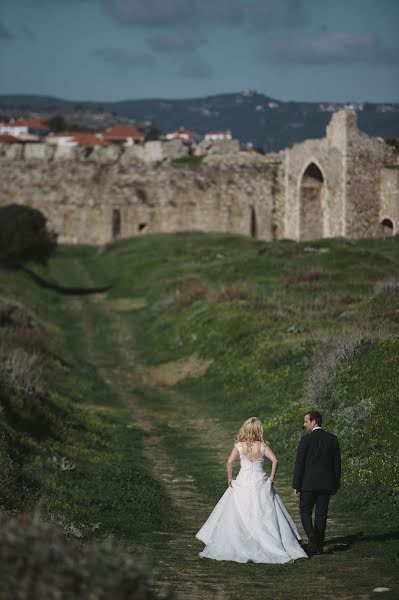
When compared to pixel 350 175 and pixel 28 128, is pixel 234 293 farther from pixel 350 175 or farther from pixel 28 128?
pixel 28 128

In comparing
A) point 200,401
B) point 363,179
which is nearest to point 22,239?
point 363,179

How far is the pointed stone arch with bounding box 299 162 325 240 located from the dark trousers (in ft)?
122

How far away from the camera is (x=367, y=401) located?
13.2 m

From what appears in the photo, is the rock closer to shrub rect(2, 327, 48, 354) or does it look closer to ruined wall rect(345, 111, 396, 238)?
shrub rect(2, 327, 48, 354)

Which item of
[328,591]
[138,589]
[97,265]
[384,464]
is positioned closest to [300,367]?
[384,464]

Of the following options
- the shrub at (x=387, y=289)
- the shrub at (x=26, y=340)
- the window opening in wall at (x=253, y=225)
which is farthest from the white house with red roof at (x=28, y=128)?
the shrub at (x=387, y=289)

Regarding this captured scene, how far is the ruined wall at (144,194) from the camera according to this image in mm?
51312

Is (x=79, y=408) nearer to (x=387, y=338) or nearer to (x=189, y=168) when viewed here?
(x=387, y=338)

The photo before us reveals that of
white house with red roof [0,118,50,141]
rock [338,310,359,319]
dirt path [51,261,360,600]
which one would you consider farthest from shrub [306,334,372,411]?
white house with red roof [0,118,50,141]

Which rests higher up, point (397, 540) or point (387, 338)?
point (387, 338)

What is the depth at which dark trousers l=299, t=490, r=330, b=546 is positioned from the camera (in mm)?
9078

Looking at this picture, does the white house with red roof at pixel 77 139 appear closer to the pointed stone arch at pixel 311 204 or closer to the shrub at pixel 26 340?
the pointed stone arch at pixel 311 204

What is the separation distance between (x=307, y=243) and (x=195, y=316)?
42.9 feet

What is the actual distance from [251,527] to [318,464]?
0.85 meters
